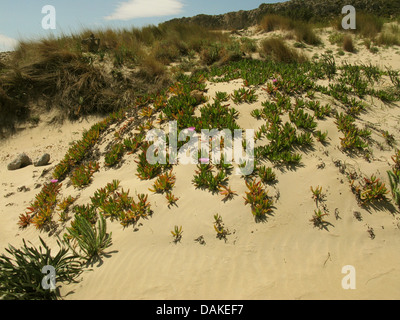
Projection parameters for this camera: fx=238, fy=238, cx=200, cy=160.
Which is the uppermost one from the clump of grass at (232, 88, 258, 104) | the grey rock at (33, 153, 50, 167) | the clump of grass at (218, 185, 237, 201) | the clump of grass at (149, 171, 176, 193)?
the clump of grass at (232, 88, 258, 104)

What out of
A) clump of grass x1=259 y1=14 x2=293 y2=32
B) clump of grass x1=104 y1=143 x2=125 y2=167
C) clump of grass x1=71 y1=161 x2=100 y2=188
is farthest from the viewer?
clump of grass x1=259 y1=14 x2=293 y2=32

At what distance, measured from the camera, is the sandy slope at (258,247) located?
2742 millimetres

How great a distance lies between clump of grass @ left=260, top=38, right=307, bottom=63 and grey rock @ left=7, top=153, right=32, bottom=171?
926 cm

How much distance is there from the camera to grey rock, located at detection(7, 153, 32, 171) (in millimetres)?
6273

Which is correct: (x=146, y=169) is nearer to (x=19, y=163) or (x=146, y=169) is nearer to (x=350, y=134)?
(x=350, y=134)

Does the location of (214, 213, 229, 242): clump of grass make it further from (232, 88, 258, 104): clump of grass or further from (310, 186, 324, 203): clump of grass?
(232, 88, 258, 104): clump of grass

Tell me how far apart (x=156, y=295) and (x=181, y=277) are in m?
0.35

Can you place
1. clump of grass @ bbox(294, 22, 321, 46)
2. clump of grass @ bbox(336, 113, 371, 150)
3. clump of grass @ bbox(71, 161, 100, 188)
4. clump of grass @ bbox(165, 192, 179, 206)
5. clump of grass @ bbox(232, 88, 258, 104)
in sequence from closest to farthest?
clump of grass @ bbox(165, 192, 179, 206) → clump of grass @ bbox(336, 113, 371, 150) → clump of grass @ bbox(71, 161, 100, 188) → clump of grass @ bbox(232, 88, 258, 104) → clump of grass @ bbox(294, 22, 321, 46)

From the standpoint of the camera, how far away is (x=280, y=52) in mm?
9641

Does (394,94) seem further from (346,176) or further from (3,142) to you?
(3,142)

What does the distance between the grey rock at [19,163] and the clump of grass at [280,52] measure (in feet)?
30.4

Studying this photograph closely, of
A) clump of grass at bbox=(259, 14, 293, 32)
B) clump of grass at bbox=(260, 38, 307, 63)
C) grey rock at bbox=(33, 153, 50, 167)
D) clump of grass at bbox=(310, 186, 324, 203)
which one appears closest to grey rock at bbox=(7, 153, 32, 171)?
grey rock at bbox=(33, 153, 50, 167)
